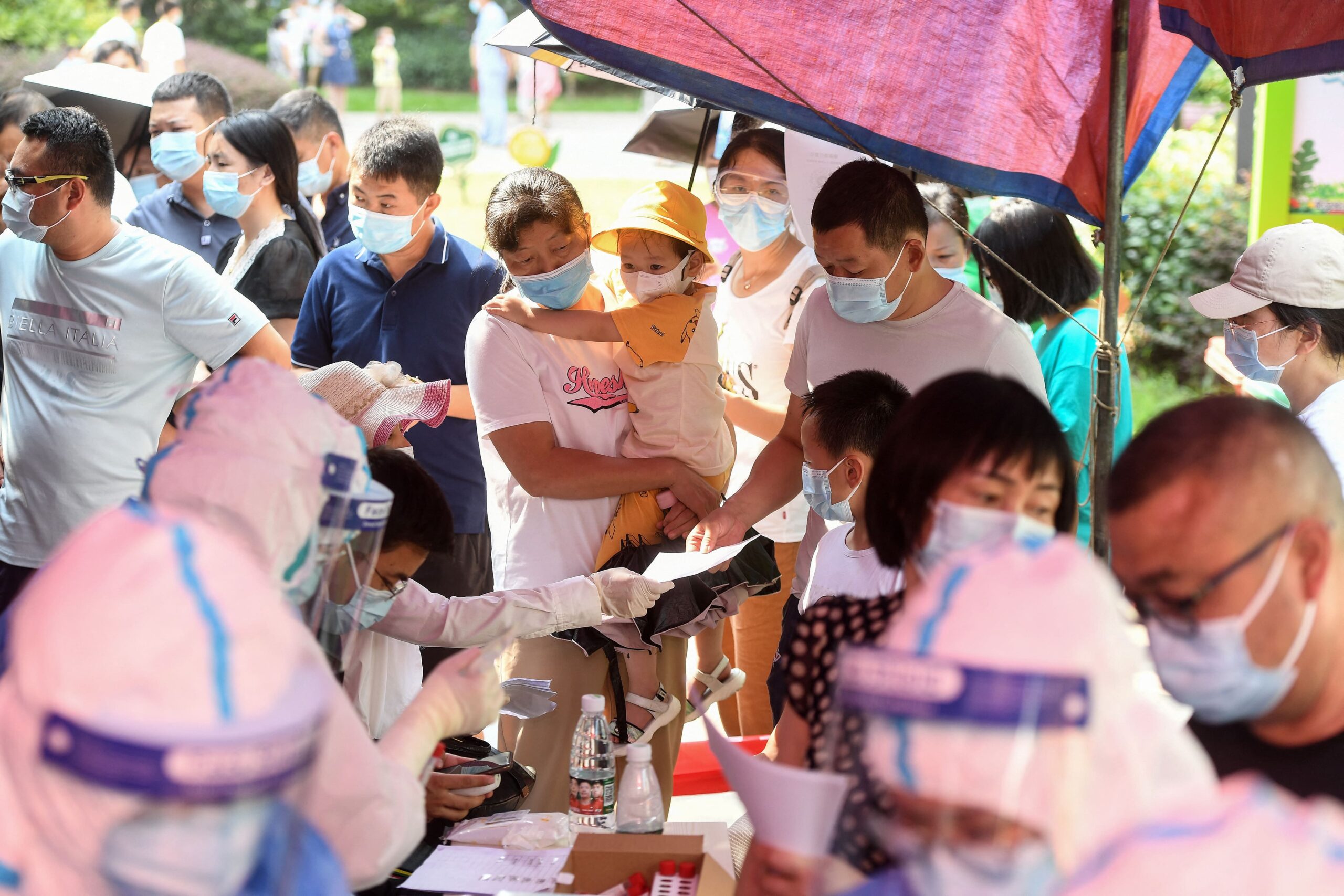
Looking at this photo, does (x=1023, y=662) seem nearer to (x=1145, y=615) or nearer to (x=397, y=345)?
(x=1145, y=615)

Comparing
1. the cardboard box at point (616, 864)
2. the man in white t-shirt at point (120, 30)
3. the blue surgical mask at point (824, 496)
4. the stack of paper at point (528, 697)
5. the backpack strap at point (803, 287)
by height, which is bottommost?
the stack of paper at point (528, 697)

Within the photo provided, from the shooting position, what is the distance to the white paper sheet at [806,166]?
4.02 m

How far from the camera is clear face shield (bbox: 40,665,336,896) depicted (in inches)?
38.7

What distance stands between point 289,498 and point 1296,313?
2.71 meters

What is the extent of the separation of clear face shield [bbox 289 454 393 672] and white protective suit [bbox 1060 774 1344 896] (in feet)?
3.33

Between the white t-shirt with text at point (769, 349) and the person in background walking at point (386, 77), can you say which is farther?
the person in background walking at point (386, 77)

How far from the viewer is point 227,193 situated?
14.5 feet

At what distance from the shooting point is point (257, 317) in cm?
333

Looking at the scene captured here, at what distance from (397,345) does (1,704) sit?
2.85 metres

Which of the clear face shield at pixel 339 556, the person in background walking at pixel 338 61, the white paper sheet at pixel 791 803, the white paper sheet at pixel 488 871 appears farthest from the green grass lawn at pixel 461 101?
the white paper sheet at pixel 791 803

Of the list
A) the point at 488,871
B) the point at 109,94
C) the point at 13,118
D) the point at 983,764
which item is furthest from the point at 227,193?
the point at 983,764

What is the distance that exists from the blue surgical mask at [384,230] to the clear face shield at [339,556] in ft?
7.27

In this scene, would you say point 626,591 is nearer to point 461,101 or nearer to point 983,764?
point 983,764

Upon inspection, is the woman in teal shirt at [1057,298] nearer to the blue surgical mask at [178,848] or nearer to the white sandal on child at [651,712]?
the white sandal on child at [651,712]
